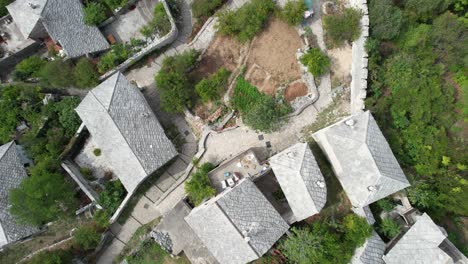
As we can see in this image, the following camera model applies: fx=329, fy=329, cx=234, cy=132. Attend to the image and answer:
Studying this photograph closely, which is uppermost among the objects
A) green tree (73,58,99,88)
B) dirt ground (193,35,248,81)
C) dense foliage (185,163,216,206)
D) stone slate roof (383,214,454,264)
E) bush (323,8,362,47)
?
green tree (73,58,99,88)

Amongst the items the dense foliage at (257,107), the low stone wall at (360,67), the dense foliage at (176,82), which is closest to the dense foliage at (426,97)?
the low stone wall at (360,67)

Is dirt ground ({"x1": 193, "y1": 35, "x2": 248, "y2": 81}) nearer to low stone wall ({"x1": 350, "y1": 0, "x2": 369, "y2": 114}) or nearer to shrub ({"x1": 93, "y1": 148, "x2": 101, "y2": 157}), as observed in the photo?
low stone wall ({"x1": 350, "y1": 0, "x2": 369, "y2": 114})

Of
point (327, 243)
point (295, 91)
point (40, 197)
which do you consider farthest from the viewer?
point (295, 91)

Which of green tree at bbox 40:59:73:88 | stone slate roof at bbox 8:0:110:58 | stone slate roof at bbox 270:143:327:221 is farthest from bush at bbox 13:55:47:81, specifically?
stone slate roof at bbox 270:143:327:221

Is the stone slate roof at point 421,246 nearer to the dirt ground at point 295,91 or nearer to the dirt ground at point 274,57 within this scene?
the dirt ground at point 295,91

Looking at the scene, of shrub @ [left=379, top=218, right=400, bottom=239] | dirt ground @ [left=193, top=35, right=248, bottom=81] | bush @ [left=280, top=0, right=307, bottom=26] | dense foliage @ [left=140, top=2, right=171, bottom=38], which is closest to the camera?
shrub @ [left=379, top=218, right=400, bottom=239]

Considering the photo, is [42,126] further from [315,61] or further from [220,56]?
[315,61]

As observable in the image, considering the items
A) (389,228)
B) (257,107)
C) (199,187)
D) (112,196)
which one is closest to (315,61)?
(257,107)
